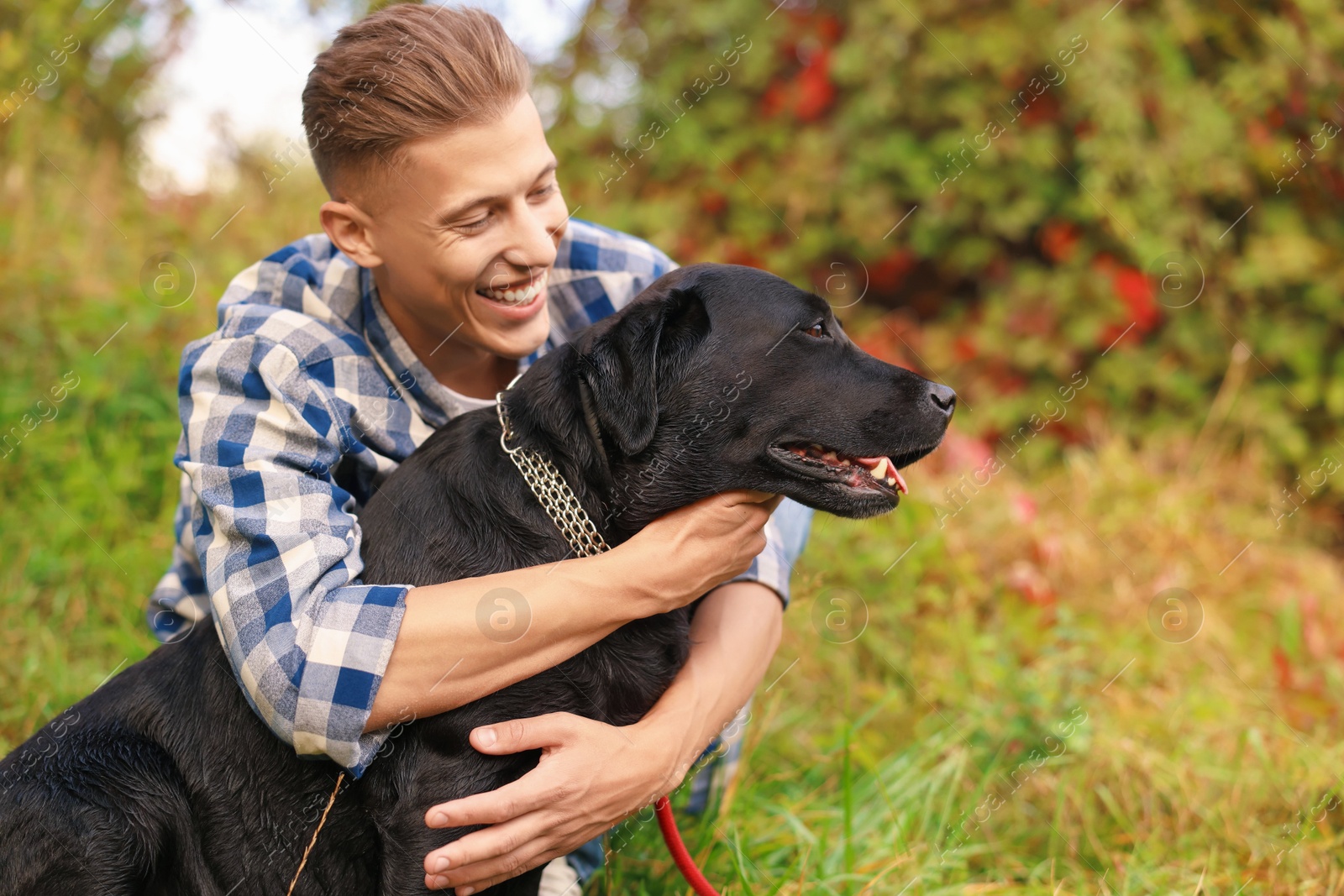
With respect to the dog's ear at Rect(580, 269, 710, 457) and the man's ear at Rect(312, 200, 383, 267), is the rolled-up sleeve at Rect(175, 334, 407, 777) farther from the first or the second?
the dog's ear at Rect(580, 269, 710, 457)

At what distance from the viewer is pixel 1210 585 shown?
14.1 feet

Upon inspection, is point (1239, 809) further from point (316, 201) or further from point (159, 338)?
point (316, 201)

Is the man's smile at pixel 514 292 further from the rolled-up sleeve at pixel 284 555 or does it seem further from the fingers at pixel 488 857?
the fingers at pixel 488 857

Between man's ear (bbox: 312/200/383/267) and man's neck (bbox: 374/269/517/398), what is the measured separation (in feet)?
0.50

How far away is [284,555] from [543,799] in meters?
0.69

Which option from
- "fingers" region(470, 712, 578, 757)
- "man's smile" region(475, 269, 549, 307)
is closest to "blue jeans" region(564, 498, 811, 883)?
"fingers" region(470, 712, 578, 757)

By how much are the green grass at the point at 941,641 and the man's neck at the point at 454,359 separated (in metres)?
1.14

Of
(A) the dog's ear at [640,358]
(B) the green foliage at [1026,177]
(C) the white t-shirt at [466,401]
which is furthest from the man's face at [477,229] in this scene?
(B) the green foliage at [1026,177]

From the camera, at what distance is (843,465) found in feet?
7.36

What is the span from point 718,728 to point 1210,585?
289 cm

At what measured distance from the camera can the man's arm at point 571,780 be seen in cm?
191

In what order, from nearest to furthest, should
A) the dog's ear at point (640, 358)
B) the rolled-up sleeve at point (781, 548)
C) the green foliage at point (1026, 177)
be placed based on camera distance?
the dog's ear at point (640, 358) → the rolled-up sleeve at point (781, 548) → the green foliage at point (1026, 177)

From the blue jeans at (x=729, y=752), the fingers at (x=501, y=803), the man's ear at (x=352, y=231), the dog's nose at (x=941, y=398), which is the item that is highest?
the man's ear at (x=352, y=231)

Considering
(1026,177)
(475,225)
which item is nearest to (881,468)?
(475,225)
